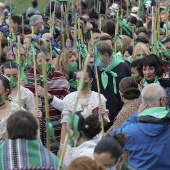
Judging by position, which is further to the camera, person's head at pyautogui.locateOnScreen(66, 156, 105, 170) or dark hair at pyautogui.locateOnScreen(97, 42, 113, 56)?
dark hair at pyautogui.locateOnScreen(97, 42, 113, 56)

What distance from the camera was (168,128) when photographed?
23.6 feet

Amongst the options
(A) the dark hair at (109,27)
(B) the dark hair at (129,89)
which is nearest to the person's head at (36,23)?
(A) the dark hair at (109,27)

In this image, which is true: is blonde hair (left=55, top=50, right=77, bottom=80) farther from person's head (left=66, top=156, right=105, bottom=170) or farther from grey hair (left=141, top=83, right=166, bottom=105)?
person's head (left=66, top=156, right=105, bottom=170)

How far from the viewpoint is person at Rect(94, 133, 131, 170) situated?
6.16 meters

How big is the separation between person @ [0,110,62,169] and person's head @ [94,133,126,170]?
1.28 ft

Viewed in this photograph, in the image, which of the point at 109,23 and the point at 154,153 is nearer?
the point at 154,153

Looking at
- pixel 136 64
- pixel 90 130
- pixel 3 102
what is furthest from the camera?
pixel 136 64

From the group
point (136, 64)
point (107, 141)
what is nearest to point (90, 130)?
point (107, 141)

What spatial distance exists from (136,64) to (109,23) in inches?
157

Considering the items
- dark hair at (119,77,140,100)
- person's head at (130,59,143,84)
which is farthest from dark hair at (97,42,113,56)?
dark hair at (119,77,140,100)

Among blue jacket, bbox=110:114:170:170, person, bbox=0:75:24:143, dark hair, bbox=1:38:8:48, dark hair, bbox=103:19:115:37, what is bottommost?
blue jacket, bbox=110:114:170:170

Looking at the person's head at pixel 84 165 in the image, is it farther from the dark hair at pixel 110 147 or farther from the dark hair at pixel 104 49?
the dark hair at pixel 104 49

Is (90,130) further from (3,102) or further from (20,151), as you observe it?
(3,102)

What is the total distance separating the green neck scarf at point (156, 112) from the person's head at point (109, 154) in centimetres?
102
